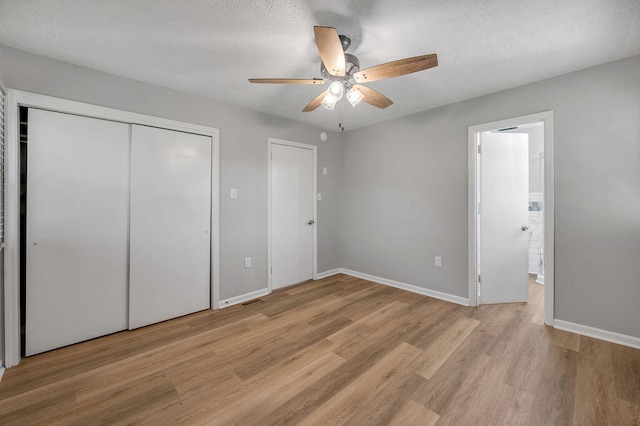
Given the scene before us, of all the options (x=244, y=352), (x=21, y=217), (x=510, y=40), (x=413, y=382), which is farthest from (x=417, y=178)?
(x=21, y=217)

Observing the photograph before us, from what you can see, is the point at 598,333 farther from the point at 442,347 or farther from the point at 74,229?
the point at 74,229

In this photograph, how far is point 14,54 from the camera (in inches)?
77.0

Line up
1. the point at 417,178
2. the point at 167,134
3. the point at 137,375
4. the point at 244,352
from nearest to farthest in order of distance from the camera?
the point at 137,375
the point at 244,352
the point at 167,134
the point at 417,178

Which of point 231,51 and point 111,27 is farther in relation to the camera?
point 231,51

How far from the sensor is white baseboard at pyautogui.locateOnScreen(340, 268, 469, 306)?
122 inches

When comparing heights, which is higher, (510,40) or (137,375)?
(510,40)

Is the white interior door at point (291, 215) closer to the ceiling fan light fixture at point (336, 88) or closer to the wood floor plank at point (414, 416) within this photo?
the ceiling fan light fixture at point (336, 88)

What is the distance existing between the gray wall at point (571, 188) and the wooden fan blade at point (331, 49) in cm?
204

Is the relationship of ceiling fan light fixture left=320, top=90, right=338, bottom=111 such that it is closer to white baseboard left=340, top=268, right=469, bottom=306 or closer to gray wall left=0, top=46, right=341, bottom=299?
gray wall left=0, top=46, right=341, bottom=299

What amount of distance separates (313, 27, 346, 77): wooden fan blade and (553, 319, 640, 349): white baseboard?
2976 millimetres

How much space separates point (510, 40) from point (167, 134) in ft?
10.1

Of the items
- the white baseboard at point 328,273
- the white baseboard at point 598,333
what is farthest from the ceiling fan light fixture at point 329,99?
the white baseboard at point 598,333

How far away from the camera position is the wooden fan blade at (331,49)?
A: 4.40 ft

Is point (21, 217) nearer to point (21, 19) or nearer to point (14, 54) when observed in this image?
point (14, 54)
